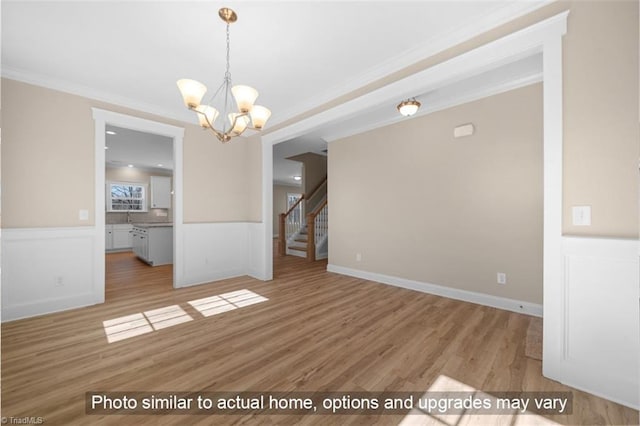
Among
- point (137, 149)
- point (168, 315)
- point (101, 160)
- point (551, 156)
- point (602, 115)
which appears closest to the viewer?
point (602, 115)

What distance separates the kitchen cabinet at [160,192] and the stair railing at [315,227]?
5885 millimetres

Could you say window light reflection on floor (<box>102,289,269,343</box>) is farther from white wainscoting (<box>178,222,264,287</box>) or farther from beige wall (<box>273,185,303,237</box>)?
beige wall (<box>273,185,303,237</box>)

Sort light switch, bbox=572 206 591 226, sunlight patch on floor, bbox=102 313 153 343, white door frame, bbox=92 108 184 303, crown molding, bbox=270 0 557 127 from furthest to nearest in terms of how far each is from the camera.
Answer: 1. white door frame, bbox=92 108 184 303
2. sunlight patch on floor, bbox=102 313 153 343
3. crown molding, bbox=270 0 557 127
4. light switch, bbox=572 206 591 226

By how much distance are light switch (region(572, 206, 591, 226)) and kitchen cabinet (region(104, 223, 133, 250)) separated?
9.96 m

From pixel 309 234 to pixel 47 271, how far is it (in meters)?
4.54

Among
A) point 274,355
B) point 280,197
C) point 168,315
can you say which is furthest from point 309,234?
point 280,197

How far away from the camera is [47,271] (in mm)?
3008

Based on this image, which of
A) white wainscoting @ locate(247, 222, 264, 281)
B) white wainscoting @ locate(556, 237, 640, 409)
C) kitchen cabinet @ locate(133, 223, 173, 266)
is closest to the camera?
white wainscoting @ locate(556, 237, 640, 409)

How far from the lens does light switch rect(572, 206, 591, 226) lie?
163 centimetres

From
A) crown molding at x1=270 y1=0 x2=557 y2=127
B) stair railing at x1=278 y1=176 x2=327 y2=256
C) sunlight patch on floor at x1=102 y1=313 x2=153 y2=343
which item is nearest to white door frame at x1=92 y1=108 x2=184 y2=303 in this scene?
sunlight patch on floor at x1=102 y1=313 x2=153 y2=343

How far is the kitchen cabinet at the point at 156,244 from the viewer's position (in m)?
5.79

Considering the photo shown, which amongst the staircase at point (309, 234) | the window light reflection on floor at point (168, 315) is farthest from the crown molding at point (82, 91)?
the staircase at point (309, 234)

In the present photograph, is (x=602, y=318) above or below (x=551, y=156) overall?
below

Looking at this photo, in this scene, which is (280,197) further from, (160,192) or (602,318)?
(602,318)
